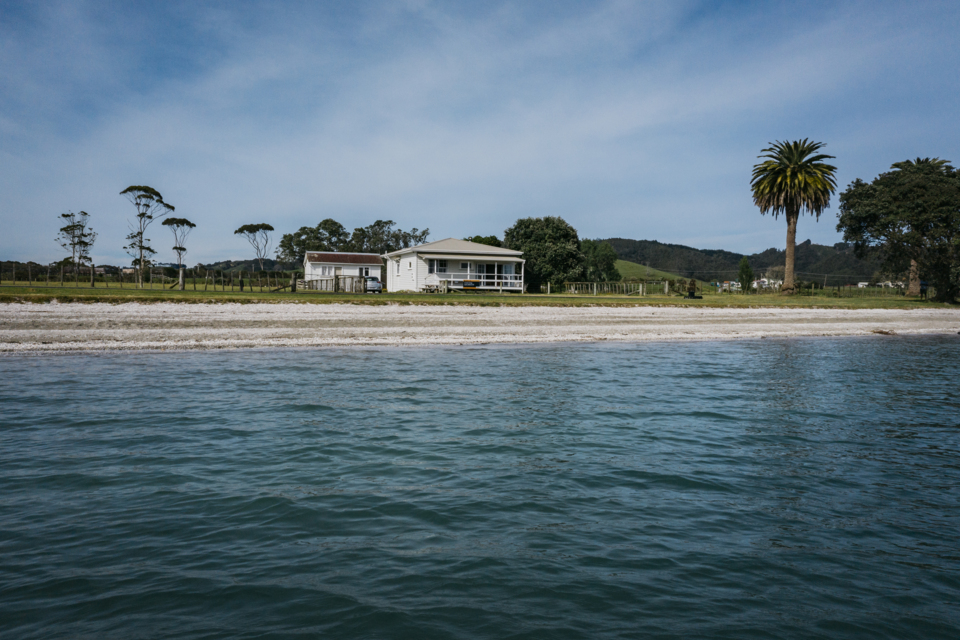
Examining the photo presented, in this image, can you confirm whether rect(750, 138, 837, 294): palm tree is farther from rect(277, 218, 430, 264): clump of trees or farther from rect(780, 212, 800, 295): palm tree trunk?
rect(277, 218, 430, 264): clump of trees

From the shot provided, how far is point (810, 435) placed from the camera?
862 cm

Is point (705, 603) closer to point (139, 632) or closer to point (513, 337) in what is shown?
point (139, 632)

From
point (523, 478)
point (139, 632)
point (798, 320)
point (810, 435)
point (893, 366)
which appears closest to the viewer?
point (139, 632)

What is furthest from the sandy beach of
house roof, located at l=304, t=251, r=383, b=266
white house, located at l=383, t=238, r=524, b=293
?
house roof, located at l=304, t=251, r=383, b=266

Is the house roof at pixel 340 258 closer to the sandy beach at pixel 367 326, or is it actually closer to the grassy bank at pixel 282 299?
the grassy bank at pixel 282 299

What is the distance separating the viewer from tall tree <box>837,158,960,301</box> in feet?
150

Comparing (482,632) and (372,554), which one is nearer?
(482,632)

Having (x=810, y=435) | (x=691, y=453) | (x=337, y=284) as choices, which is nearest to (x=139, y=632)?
(x=691, y=453)

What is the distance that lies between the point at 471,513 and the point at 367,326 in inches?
691

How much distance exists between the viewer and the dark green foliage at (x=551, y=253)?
58.7 meters

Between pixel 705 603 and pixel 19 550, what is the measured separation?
5.11m

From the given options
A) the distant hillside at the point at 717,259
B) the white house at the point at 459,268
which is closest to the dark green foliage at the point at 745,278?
the white house at the point at 459,268

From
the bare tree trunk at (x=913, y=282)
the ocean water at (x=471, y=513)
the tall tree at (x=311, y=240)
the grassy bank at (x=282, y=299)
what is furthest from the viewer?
the tall tree at (x=311, y=240)

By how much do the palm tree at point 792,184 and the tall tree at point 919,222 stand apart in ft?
14.9
